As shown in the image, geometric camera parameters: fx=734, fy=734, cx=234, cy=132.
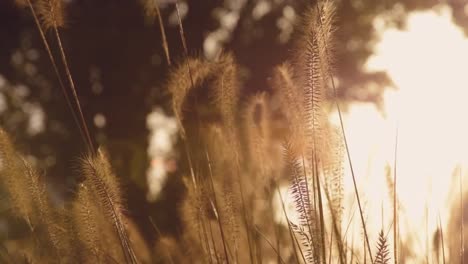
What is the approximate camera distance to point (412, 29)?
2725 mm

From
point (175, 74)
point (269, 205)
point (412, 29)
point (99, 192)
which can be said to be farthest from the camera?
point (412, 29)

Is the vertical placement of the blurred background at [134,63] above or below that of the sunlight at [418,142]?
above

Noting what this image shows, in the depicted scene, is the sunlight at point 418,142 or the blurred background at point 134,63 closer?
the sunlight at point 418,142

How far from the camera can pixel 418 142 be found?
232 cm

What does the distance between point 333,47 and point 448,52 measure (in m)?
0.89

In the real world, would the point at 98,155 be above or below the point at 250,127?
below

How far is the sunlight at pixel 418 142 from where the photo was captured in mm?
2188

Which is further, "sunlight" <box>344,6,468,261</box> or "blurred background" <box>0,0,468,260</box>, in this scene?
"blurred background" <box>0,0,468,260</box>

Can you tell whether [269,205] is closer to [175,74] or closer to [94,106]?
[175,74]

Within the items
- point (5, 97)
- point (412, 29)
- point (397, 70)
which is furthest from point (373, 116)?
point (5, 97)

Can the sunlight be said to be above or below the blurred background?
below

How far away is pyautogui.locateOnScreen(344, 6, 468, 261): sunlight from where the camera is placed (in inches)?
86.1

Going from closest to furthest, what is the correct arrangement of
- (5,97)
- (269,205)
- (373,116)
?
(269,205), (373,116), (5,97)

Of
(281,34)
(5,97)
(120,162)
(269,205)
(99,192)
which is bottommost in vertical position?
(99,192)
